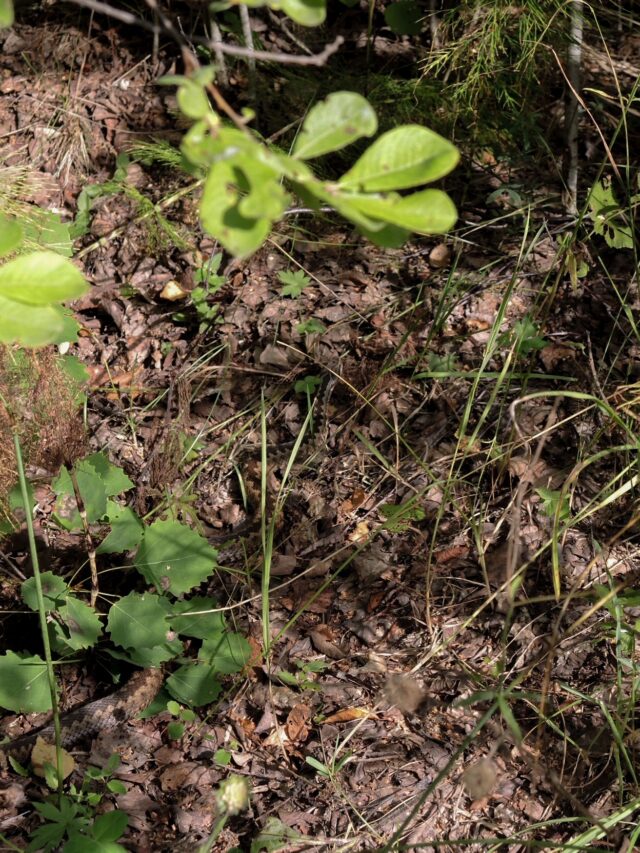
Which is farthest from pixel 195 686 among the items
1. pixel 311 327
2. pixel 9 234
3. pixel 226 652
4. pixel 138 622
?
pixel 9 234

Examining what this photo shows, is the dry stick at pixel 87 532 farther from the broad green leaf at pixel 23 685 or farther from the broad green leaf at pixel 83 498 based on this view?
the broad green leaf at pixel 23 685

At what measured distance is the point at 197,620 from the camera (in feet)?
7.16

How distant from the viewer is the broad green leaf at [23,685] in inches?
77.2

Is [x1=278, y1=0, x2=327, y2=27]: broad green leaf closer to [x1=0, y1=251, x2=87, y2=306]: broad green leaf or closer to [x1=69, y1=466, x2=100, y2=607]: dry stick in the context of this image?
[x1=0, y1=251, x2=87, y2=306]: broad green leaf

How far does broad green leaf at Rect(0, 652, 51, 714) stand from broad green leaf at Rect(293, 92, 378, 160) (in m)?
1.71

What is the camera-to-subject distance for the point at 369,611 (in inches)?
90.5

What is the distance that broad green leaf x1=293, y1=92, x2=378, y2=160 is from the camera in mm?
727

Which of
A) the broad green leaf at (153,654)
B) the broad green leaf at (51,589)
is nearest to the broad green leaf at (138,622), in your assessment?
the broad green leaf at (153,654)

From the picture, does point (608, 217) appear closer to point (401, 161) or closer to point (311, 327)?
point (311, 327)

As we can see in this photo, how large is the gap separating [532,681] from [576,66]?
2084mm

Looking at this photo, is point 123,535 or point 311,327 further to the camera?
point 311,327

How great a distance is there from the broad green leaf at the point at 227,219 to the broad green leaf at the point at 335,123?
0.09m

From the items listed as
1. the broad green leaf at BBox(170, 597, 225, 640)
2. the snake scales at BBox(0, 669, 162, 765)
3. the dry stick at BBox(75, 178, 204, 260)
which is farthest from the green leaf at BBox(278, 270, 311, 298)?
the snake scales at BBox(0, 669, 162, 765)

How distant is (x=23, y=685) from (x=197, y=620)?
1.55 ft
